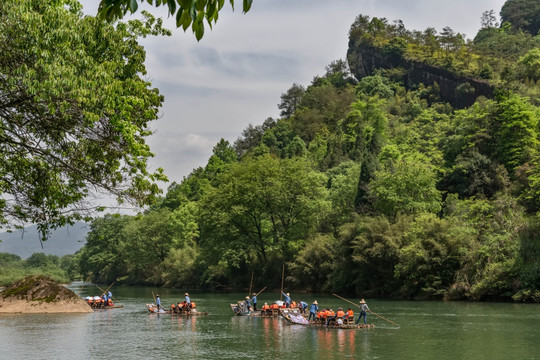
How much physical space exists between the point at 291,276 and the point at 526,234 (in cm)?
2764

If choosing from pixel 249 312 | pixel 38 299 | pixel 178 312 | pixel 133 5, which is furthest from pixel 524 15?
pixel 133 5

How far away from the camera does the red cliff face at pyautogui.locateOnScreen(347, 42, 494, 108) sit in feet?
353

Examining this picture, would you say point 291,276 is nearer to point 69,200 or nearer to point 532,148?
point 532,148

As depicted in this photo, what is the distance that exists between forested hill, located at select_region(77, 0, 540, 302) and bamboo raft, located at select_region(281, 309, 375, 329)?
45.2ft

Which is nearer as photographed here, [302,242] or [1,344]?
[1,344]

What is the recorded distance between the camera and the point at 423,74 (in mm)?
129500

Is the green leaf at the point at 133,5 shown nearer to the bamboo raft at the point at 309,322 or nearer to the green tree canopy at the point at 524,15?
the bamboo raft at the point at 309,322

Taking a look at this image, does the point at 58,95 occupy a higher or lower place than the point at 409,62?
lower

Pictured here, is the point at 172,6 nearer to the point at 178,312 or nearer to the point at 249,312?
the point at 249,312

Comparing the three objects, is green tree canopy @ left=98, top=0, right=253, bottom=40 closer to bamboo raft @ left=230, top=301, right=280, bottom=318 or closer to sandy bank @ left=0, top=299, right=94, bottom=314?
bamboo raft @ left=230, top=301, right=280, bottom=318

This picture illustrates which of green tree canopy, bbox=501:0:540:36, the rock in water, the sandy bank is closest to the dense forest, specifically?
the rock in water

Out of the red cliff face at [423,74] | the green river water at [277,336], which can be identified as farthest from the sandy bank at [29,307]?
the red cliff face at [423,74]

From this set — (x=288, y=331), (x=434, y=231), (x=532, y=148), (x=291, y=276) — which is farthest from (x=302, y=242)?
(x=288, y=331)

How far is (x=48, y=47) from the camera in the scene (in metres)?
12.8
